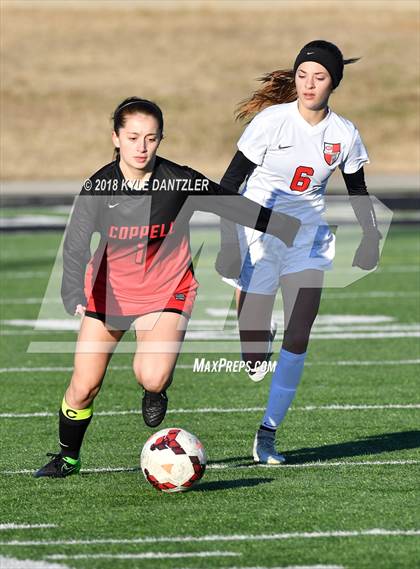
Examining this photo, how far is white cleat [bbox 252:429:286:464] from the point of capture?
7.43 metres

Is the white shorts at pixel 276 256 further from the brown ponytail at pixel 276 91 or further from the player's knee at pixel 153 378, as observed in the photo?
the player's knee at pixel 153 378

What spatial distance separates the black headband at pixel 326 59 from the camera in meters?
7.29

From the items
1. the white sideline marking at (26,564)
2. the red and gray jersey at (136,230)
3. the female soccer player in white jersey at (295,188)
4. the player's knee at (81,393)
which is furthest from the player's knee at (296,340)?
the white sideline marking at (26,564)

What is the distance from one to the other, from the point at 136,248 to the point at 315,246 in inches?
49.7

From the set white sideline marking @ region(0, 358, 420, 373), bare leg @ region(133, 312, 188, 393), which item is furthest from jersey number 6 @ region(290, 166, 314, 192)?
white sideline marking @ region(0, 358, 420, 373)

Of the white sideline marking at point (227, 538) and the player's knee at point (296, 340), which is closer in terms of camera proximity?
the white sideline marking at point (227, 538)

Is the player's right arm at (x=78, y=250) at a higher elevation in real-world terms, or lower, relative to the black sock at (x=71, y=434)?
higher

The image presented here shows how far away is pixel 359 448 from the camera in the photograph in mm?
7910

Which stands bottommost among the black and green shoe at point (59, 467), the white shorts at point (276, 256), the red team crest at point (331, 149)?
the black and green shoe at point (59, 467)

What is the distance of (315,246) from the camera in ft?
25.3

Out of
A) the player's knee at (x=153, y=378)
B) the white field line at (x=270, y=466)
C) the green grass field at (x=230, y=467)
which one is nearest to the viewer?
the green grass field at (x=230, y=467)

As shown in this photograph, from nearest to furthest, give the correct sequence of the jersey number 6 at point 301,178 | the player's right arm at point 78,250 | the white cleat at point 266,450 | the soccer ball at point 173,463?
the soccer ball at point 173,463
the player's right arm at point 78,250
the white cleat at point 266,450
the jersey number 6 at point 301,178

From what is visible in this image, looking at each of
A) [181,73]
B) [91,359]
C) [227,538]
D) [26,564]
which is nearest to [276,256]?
[91,359]

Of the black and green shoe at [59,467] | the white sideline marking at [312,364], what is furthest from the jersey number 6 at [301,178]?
the white sideline marking at [312,364]
